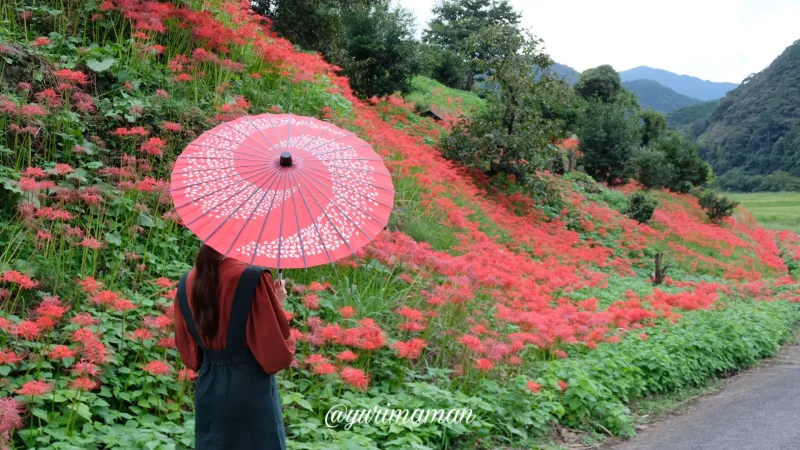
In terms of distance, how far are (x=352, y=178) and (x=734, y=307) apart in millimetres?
9430

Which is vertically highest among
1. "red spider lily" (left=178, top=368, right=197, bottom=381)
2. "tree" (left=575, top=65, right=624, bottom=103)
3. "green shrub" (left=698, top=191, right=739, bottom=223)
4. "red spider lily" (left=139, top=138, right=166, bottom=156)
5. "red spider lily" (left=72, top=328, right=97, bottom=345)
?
"tree" (left=575, top=65, right=624, bottom=103)

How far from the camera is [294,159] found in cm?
254

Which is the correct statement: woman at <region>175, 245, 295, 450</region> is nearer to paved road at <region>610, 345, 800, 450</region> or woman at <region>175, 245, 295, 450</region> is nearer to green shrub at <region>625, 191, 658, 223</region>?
paved road at <region>610, 345, 800, 450</region>

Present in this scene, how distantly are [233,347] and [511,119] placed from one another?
13378 mm

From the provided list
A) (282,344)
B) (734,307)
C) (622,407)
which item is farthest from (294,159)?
(734,307)

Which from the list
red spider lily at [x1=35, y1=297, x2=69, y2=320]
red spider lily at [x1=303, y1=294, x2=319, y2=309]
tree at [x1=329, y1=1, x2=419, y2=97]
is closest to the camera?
red spider lily at [x1=35, y1=297, x2=69, y2=320]

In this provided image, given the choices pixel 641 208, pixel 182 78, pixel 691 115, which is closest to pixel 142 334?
pixel 182 78

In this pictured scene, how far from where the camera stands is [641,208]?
55.7 ft

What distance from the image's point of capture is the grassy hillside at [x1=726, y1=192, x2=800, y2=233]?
33703mm

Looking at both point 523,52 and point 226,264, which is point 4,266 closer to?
point 226,264

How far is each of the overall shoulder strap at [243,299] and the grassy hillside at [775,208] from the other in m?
33.2

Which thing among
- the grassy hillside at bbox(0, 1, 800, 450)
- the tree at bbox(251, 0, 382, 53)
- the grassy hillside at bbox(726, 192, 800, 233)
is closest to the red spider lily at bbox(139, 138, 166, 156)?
the grassy hillside at bbox(0, 1, 800, 450)

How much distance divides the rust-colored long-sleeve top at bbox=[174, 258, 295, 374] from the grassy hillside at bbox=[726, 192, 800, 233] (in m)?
33.1

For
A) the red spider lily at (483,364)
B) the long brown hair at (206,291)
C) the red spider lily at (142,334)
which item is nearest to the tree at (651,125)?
the red spider lily at (483,364)
